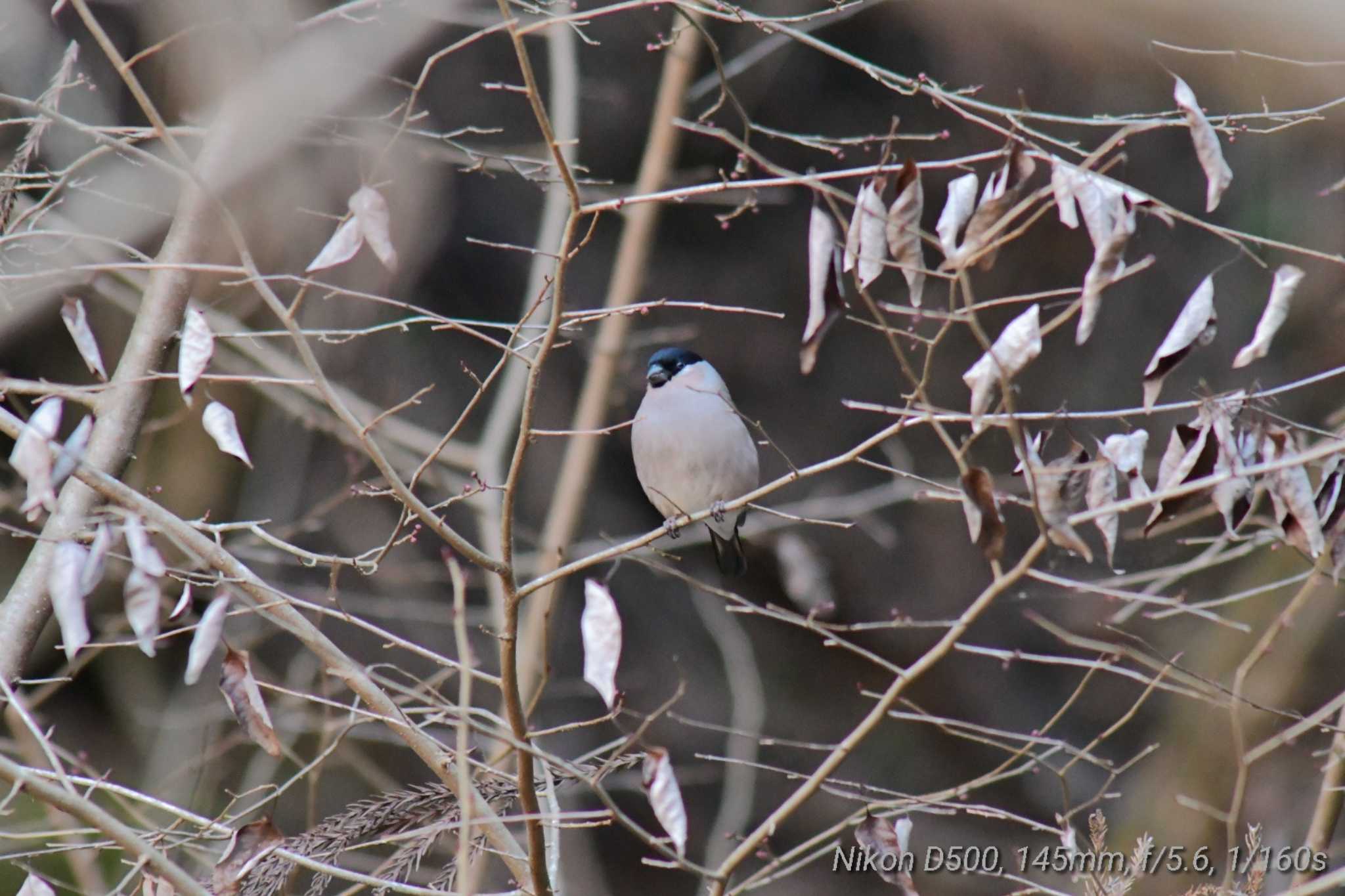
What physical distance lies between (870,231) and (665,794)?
34.8 inches

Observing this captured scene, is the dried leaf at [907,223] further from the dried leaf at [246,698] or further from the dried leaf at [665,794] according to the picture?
the dried leaf at [246,698]

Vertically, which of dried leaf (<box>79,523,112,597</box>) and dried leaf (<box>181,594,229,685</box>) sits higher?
dried leaf (<box>79,523,112,597</box>)

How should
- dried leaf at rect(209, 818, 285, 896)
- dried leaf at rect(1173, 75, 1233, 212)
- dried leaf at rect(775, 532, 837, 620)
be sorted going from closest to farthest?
dried leaf at rect(1173, 75, 1233, 212) < dried leaf at rect(209, 818, 285, 896) < dried leaf at rect(775, 532, 837, 620)

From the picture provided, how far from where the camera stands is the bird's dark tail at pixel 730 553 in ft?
15.9

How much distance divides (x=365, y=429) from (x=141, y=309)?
115cm

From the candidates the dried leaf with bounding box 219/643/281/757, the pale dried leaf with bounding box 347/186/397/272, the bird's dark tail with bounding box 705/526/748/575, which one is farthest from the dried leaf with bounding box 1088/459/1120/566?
the bird's dark tail with bounding box 705/526/748/575

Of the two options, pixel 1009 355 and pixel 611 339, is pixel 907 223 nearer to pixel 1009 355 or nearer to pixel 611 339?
pixel 1009 355

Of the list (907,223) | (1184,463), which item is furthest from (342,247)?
(1184,463)

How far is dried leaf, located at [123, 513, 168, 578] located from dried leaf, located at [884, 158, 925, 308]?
3.70 feet

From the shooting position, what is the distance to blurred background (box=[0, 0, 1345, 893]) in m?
4.96

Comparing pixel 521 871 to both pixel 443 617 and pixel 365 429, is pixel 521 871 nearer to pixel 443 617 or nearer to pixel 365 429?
pixel 365 429

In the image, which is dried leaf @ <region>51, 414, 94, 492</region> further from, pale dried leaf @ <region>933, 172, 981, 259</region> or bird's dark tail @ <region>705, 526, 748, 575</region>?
bird's dark tail @ <region>705, 526, 748, 575</region>

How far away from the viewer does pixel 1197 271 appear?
6184 millimetres

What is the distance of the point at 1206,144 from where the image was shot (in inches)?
71.6
